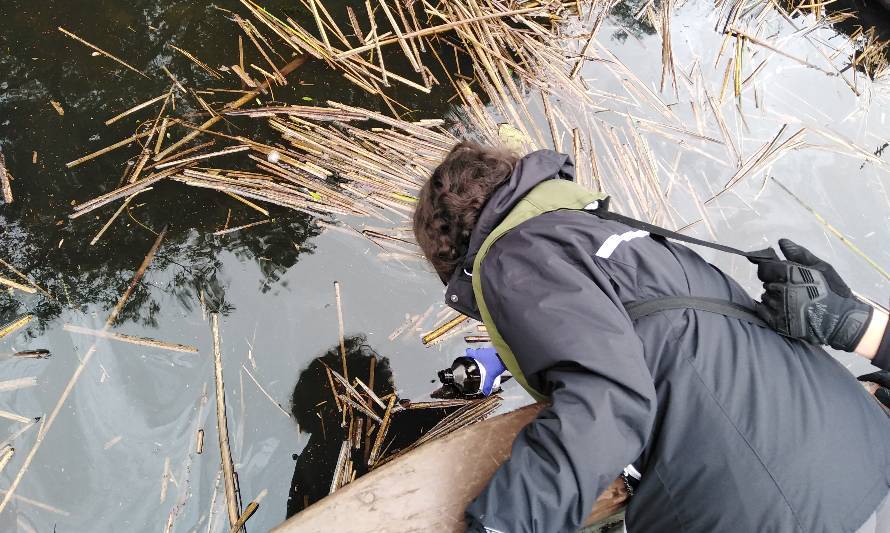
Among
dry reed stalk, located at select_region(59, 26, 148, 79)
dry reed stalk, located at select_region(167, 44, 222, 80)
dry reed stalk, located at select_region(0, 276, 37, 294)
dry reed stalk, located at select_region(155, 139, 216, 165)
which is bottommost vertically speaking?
dry reed stalk, located at select_region(0, 276, 37, 294)

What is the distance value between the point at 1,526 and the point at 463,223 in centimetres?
212

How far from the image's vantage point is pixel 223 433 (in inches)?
92.3

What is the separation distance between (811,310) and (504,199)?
3.03ft

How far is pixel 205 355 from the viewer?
2482 mm

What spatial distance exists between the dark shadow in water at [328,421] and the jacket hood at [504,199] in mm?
873

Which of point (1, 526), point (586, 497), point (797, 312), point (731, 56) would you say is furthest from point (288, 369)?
point (731, 56)

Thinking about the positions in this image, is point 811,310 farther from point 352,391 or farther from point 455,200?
point 352,391

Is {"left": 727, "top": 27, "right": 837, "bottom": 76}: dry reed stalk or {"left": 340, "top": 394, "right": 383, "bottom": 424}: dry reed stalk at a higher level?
{"left": 727, "top": 27, "right": 837, "bottom": 76}: dry reed stalk

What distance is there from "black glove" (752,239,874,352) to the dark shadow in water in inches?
56.2

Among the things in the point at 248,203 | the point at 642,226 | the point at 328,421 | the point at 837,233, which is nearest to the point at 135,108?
the point at 248,203

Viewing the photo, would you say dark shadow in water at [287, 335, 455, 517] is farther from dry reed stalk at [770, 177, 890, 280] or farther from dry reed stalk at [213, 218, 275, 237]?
dry reed stalk at [770, 177, 890, 280]

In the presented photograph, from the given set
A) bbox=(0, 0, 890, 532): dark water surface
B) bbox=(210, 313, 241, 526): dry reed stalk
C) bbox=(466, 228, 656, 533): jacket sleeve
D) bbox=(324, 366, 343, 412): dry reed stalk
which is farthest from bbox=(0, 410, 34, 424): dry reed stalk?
bbox=(466, 228, 656, 533): jacket sleeve

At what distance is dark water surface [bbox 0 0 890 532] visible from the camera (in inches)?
89.1

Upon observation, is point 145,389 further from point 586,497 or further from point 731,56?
point 731,56
